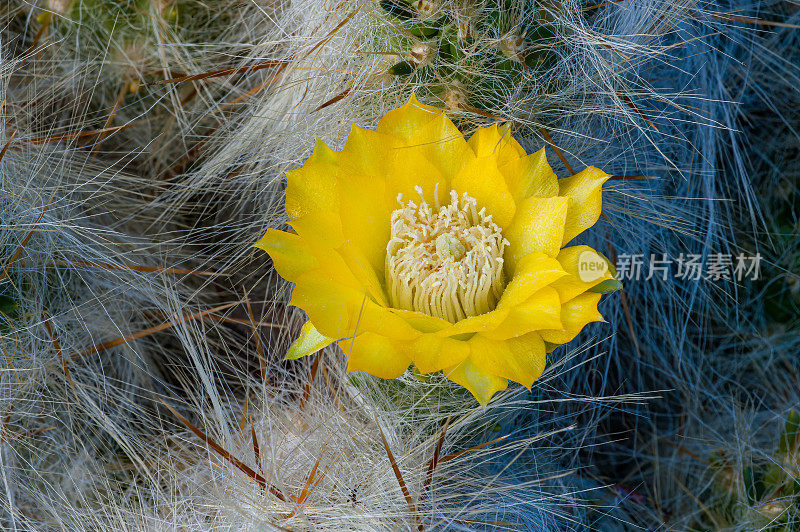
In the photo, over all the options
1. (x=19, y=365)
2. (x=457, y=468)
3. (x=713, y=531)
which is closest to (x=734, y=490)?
(x=713, y=531)

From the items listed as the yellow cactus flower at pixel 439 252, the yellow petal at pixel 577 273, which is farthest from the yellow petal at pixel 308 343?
the yellow petal at pixel 577 273

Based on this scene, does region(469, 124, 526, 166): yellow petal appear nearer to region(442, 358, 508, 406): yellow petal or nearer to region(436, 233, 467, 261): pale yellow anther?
region(436, 233, 467, 261): pale yellow anther

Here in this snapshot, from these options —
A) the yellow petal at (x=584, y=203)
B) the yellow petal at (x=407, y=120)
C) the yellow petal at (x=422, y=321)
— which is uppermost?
the yellow petal at (x=407, y=120)

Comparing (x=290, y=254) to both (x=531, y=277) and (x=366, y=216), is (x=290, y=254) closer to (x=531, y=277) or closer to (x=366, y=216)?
(x=366, y=216)

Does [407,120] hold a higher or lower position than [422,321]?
higher

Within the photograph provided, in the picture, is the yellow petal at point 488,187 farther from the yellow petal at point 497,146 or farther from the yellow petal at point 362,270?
the yellow petal at point 362,270

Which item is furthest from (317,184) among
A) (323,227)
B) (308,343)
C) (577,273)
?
(577,273)
